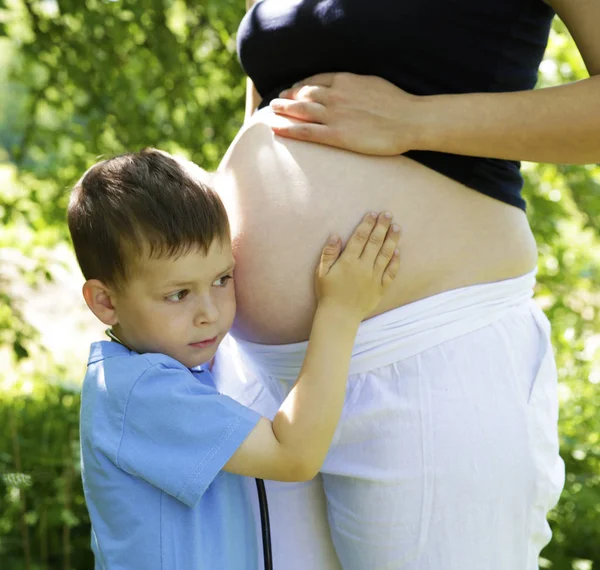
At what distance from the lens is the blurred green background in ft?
10.0

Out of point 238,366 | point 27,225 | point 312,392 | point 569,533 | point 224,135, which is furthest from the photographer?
point 224,135

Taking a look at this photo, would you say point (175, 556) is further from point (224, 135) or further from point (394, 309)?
point (224, 135)

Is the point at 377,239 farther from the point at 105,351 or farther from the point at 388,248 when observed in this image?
the point at 105,351

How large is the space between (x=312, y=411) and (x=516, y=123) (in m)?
0.55

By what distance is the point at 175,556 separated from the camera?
1.31 meters

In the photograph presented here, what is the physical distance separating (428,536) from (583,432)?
2.00 m

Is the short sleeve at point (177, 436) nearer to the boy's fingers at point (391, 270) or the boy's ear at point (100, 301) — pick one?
the boy's ear at point (100, 301)

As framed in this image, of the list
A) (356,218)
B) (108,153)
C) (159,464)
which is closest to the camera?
(159,464)

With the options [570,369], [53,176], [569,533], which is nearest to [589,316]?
[570,369]

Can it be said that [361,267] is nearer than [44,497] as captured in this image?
Yes

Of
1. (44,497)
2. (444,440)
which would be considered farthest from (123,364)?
(44,497)

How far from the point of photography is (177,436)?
1272 mm

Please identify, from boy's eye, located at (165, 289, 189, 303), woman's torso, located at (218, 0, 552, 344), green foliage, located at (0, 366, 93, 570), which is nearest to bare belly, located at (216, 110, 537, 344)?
woman's torso, located at (218, 0, 552, 344)

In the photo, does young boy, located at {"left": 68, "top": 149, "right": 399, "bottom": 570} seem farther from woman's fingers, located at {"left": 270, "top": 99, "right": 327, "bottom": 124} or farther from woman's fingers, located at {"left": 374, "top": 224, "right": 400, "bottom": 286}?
woman's fingers, located at {"left": 270, "top": 99, "right": 327, "bottom": 124}
